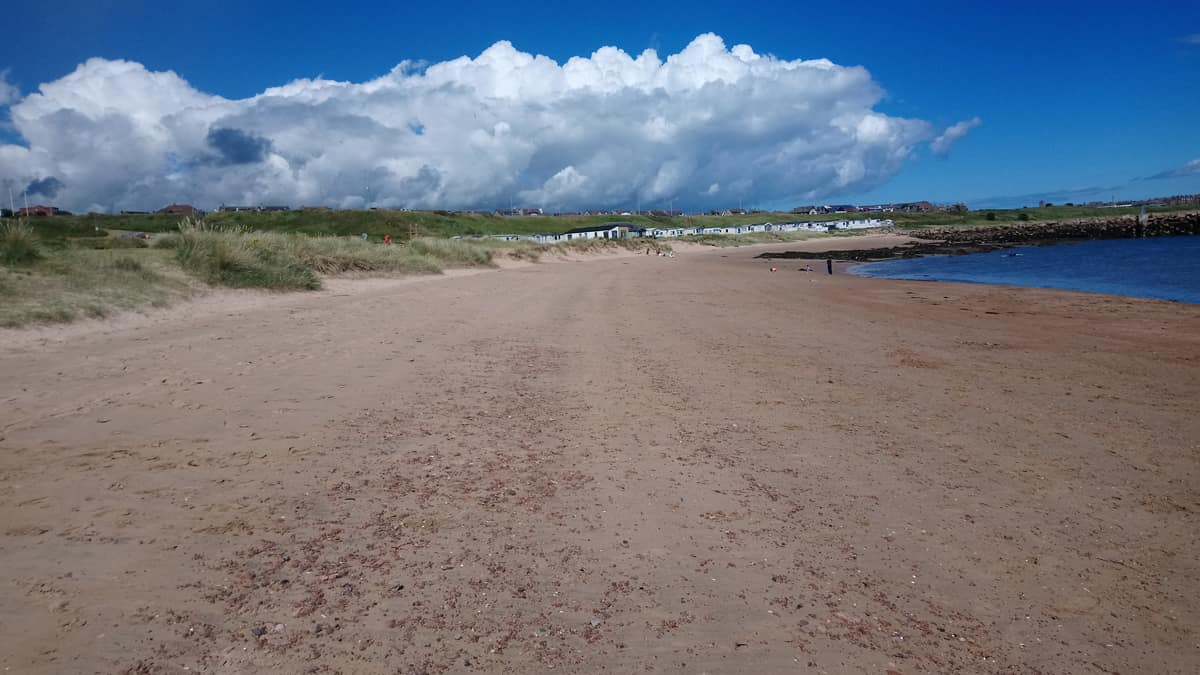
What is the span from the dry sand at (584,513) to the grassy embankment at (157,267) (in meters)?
1.68

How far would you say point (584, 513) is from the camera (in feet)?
13.1

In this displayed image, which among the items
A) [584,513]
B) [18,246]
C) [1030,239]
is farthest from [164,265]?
[1030,239]

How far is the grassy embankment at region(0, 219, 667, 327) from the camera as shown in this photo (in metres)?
9.54

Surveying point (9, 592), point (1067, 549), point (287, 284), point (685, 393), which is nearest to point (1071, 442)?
point (1067, 549)

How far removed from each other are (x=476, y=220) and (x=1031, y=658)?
10772 cm

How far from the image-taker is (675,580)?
3303 millimetres

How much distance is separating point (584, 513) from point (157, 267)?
1275 centimetres

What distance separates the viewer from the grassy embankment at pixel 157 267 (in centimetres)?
954

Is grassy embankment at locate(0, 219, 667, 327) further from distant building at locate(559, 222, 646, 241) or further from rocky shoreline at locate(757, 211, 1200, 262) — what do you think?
distant building at locate(559, 222, 646, 241)

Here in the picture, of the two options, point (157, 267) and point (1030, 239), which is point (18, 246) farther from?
point (1030, 239)

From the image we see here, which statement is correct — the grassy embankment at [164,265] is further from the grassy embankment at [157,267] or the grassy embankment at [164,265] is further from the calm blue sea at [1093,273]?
the calm blue sea at [1093,273]

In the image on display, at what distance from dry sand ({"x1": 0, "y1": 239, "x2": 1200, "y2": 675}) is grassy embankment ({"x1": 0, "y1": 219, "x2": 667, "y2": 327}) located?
5.51ft

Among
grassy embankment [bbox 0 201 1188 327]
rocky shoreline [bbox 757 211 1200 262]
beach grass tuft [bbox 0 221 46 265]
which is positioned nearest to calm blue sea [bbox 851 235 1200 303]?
rocky shoreline [bbox 757 211 1200 262]

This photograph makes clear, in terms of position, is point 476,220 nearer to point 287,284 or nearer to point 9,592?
point 287,284
